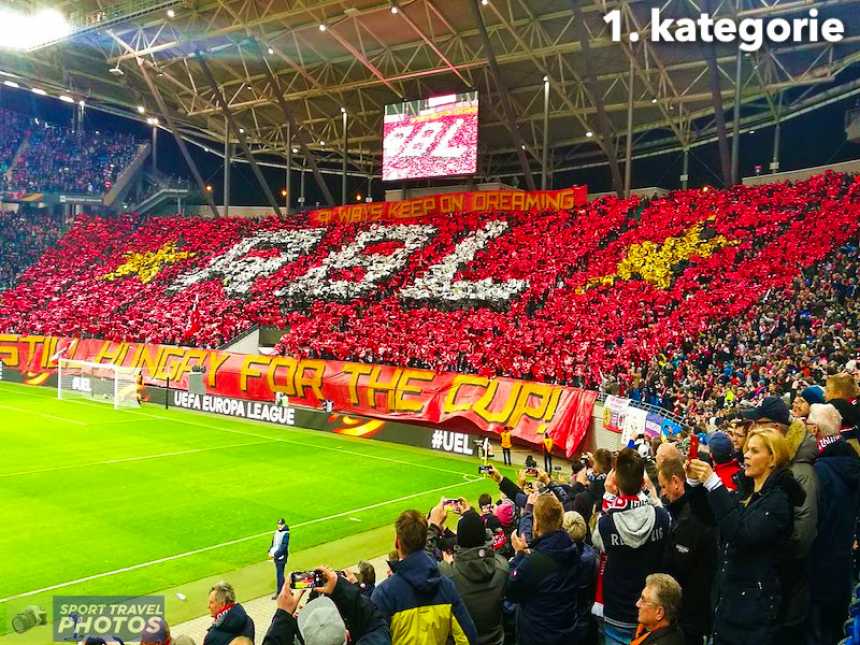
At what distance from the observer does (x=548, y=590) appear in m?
5.10

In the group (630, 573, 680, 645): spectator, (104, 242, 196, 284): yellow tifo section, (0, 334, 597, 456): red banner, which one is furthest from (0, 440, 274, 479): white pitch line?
(104, 242, 196, 284): yellow tifo section

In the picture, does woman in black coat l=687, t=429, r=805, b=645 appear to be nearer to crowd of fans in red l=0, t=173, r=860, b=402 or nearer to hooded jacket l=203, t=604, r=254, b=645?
hooded jacket l=203, t=604, r=254, b=645

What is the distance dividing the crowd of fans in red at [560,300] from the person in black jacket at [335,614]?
15.2 m

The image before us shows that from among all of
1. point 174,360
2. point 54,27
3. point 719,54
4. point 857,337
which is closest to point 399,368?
→ point 174,360

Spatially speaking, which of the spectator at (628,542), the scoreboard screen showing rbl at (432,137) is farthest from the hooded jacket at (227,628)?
the scoreboard screen showing rbl at (432,137)

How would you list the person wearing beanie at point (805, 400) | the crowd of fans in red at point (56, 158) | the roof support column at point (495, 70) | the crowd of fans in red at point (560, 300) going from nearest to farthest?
the person wearing beanie at point (805, 400), the crowd of fans in red at point (560, 300), the roof support column at point (495, 70), the crowd of fans in red at point (56, 158)

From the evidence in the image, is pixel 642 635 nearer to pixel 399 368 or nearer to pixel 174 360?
pixel 399 368

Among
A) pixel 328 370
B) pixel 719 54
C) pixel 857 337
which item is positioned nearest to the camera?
pixel 857 337

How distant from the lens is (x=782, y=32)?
2686cm

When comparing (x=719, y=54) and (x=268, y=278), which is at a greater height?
(x=719, y=54)

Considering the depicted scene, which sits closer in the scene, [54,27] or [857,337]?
[857,337]

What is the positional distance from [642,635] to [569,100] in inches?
1476

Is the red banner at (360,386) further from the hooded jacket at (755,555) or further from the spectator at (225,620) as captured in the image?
the hooded jacket at (755,555)

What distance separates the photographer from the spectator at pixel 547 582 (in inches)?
199
